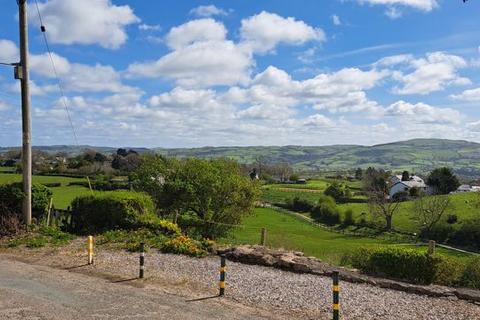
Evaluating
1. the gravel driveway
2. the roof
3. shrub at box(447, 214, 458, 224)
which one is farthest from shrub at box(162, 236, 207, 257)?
the roof

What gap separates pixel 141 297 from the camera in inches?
473

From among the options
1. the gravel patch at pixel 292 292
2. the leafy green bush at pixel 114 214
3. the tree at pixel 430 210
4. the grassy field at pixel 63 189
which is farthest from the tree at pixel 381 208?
the gravel patch at pixel 292 292

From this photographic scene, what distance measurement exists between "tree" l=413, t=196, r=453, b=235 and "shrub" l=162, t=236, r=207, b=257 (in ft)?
224

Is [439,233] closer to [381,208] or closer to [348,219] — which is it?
[381,208]

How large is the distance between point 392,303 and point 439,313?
3.55 ft

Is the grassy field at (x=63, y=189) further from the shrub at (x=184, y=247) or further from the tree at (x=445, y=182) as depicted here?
the tree at (x=445, y=182)

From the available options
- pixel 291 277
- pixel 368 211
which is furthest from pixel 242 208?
pixel 368 211

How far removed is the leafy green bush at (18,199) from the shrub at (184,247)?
7.84 meters

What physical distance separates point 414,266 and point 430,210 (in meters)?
73.2

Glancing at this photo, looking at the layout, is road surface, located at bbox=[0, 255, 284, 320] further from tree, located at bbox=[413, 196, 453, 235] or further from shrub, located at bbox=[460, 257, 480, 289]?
tree, located at bbox=[413, 196, 453, 235]

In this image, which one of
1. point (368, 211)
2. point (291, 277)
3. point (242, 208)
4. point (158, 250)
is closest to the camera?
point (291, 277)

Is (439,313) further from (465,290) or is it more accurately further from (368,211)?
(368,211)

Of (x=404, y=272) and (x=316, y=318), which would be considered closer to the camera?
(x=316, y=318)

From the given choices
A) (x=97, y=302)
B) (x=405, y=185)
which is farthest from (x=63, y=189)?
(x=405, y=185)
